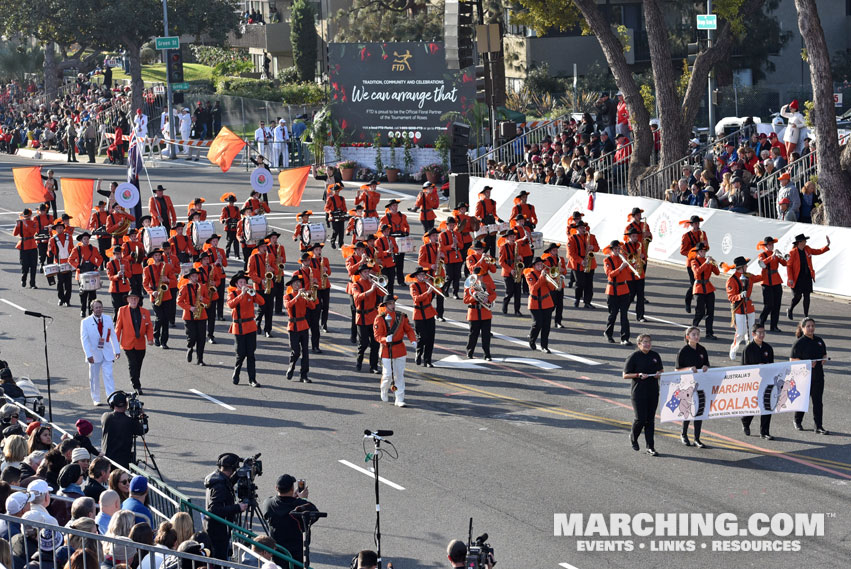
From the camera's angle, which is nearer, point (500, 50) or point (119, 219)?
point (119, 219)

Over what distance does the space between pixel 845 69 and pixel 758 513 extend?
37.1 m

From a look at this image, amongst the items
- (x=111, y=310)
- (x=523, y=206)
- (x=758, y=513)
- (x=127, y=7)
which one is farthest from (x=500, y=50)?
(x=127, y=7)

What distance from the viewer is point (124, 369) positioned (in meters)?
21.8

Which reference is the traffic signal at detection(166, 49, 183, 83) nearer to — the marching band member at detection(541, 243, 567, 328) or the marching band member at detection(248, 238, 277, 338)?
the marching band member at detection(248, 238, 277, 338)

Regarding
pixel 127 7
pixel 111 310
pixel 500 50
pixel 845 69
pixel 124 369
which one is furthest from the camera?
pixel 127 7

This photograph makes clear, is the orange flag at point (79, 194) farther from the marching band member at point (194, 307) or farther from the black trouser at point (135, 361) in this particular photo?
the black trouser at point (135, 361)

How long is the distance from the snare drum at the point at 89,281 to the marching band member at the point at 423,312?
691 centimetres

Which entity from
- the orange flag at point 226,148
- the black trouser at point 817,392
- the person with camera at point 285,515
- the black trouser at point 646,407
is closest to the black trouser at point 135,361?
the black trouser at point 646,407

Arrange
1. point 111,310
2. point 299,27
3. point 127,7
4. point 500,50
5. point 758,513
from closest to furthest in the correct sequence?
point 758,513 < point 111,310 < point 500,50 < point 127,7 < point 299,27

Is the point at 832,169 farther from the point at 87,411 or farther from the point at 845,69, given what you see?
the point at 845,69

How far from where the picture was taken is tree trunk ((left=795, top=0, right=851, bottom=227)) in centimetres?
2664

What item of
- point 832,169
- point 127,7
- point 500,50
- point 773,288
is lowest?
point 773,288

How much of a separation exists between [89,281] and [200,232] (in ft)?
9.76

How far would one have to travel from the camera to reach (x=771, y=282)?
22438 millimetres
